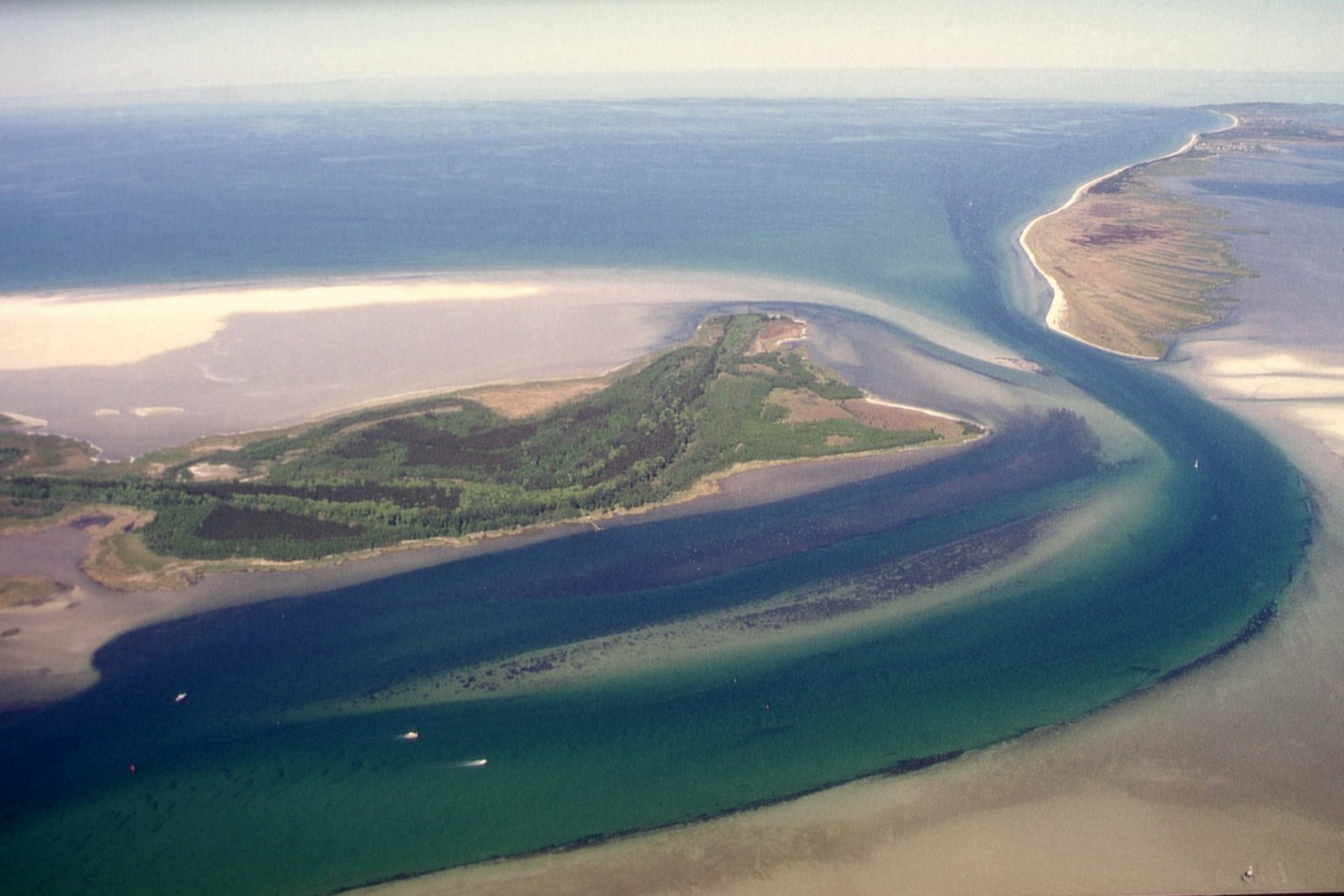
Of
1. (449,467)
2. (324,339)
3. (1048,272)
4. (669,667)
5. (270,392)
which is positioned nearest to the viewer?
(669,667)

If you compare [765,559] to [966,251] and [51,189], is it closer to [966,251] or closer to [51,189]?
[966,251]

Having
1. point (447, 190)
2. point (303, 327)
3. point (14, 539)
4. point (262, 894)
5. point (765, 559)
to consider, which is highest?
point (447, 190)

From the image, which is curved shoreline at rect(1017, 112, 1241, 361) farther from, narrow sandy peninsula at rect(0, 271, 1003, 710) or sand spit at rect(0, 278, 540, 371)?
sand spit at rect(0, 278, 540, 371)

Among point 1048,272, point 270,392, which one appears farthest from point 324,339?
point 1048,272

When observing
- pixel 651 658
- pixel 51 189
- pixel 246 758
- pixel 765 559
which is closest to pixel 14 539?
pixel 246 758

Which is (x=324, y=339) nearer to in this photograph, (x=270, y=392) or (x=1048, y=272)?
(x=270, y=392)
